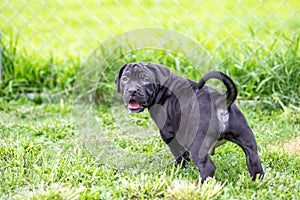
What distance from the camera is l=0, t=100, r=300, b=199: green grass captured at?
3119 millimetres

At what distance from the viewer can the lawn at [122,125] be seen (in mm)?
3205

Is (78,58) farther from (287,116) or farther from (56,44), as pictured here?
(287,116)

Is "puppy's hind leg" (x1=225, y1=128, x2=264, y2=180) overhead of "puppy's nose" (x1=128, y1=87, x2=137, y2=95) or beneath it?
beneath

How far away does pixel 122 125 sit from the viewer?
477 cm

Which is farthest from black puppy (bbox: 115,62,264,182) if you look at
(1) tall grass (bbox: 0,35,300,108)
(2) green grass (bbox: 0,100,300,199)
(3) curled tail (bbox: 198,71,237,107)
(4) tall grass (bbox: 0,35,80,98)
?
(4) tall grass (bbox: 0,35,80,98)

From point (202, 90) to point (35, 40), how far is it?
200 inches

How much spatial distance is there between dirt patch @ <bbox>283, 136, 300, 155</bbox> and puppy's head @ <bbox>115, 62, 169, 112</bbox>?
4.03ft

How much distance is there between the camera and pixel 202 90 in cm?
329

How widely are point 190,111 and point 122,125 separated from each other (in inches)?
62.3

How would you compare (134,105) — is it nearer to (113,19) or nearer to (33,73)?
(33,73)

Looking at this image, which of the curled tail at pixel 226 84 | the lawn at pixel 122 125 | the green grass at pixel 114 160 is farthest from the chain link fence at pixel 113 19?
the curled tail at pixel 226 84

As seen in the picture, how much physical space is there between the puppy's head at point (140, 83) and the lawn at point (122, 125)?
465 mm

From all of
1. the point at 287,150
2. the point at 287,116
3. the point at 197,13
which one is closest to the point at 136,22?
the point at 197,13

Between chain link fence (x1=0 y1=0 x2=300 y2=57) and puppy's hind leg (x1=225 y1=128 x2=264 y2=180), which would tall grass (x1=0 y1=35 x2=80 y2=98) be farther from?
puppy's hind leg (x1=225 y1=128 x2=264 y2=180)
